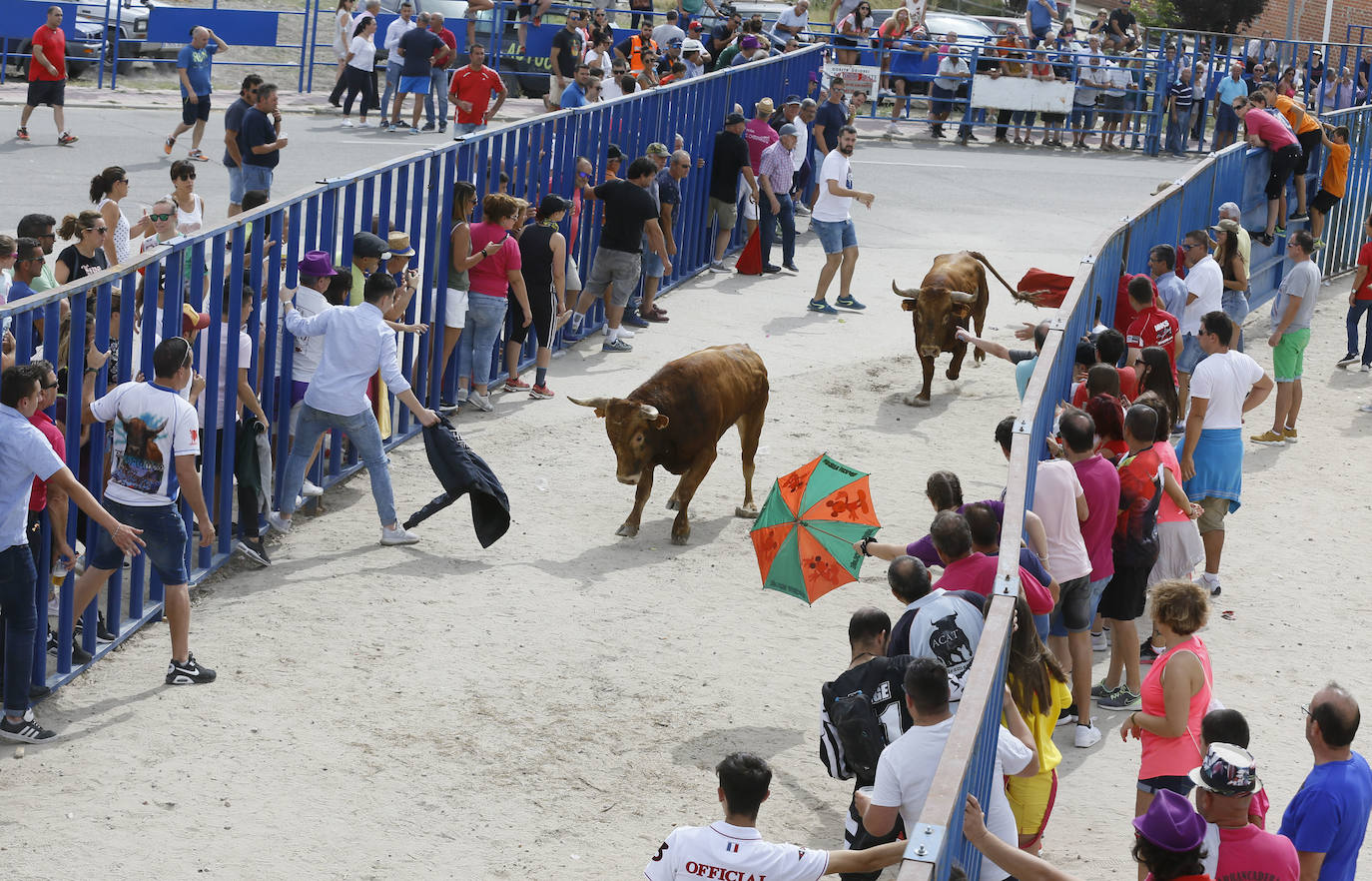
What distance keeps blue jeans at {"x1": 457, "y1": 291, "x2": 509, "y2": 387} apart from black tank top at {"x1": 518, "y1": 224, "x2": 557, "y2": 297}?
423 mm

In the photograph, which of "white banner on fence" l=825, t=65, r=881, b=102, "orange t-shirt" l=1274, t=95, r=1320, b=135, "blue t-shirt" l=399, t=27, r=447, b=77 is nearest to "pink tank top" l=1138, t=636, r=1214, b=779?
"orange t-shirt" l=1274, t=95, r=1320, b=135

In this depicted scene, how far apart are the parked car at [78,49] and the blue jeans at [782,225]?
42.0 ft

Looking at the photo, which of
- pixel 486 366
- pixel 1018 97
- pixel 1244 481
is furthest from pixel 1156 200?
pixel 1018 97

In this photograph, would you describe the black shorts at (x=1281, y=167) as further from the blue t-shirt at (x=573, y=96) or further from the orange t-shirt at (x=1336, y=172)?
the blue t-shirt at (x=573, y=96)

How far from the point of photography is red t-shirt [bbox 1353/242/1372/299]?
50.1 ft

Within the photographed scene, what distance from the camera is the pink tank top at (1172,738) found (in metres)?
6.42

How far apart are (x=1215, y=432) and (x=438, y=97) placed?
16.9 metres

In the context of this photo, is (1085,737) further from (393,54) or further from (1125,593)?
(393,54)

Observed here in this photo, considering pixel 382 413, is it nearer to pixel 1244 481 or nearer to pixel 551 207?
pixel 551 207

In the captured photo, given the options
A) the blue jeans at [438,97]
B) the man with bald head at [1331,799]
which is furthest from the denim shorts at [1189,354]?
the blue jeans at [438,97]

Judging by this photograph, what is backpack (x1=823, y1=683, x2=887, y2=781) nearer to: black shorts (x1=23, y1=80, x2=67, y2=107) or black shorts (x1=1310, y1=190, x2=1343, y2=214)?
black shorts (x1=1310, y1=190, x2=1343, y2=214)

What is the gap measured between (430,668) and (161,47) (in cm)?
2113

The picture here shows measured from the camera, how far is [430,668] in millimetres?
8391

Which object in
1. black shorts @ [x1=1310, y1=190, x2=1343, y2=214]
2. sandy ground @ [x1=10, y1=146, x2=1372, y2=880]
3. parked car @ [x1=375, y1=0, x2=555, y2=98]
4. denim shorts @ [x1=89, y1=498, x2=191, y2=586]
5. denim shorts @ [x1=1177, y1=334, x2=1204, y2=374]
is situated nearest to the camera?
sandy ground @ [x1=10, y1=146, x2=1372, y2=880]
